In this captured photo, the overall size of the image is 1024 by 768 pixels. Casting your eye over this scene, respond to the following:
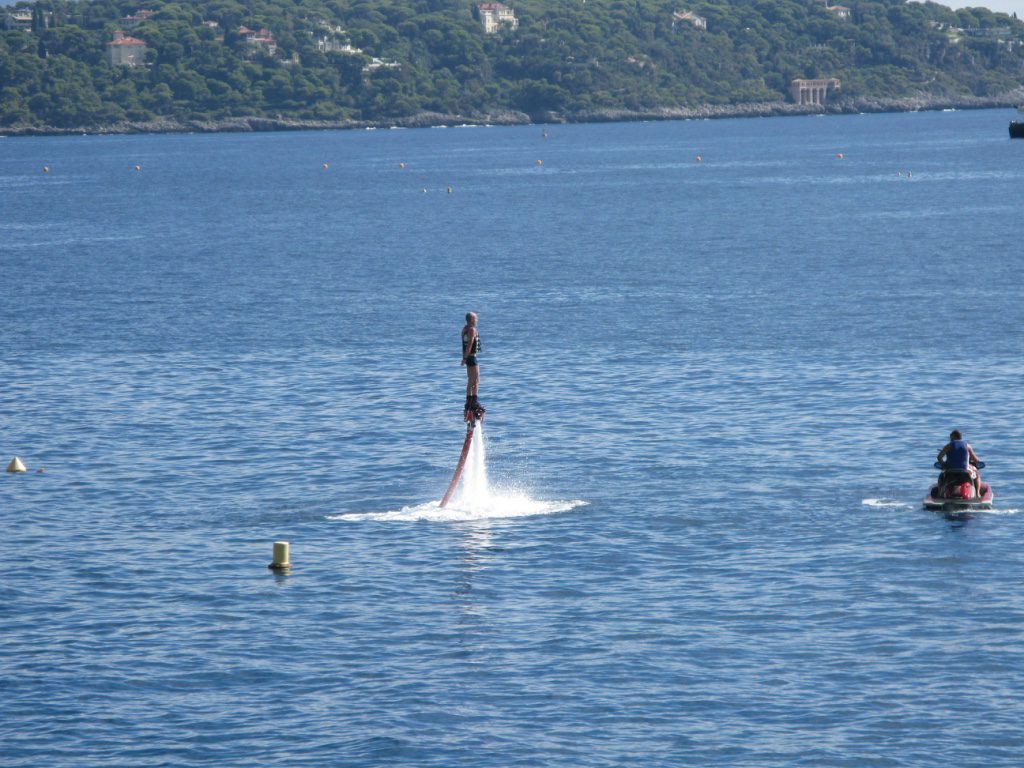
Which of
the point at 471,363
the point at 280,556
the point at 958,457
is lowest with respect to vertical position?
the point at 280,556

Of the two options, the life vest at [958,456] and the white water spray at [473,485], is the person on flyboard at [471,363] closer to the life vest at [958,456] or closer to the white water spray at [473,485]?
the white water spray at [473,485]

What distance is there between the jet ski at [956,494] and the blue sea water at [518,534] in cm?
46

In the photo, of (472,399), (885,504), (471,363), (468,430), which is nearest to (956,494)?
(885,504)

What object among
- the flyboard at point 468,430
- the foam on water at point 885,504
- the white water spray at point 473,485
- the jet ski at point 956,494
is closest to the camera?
the flyboard at point 468,430

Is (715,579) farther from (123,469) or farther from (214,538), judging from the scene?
(123,469)

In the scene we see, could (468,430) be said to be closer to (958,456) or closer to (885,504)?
(885,504)

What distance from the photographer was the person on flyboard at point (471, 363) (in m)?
42.6

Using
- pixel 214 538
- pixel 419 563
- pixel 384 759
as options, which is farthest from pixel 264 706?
pixel 214 538

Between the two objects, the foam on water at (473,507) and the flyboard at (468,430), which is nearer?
the flyboard at (468,430)

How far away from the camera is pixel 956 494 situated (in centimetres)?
4712

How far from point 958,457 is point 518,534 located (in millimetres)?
12223

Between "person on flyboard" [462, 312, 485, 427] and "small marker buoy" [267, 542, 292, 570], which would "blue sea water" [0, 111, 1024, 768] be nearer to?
"small marker buoy" [267, 542, 292, 570]

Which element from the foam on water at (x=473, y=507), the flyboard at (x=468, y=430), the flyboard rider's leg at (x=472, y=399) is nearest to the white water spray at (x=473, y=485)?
the foam on water at (x=473, y=507)

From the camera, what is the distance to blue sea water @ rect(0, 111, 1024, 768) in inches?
1305
